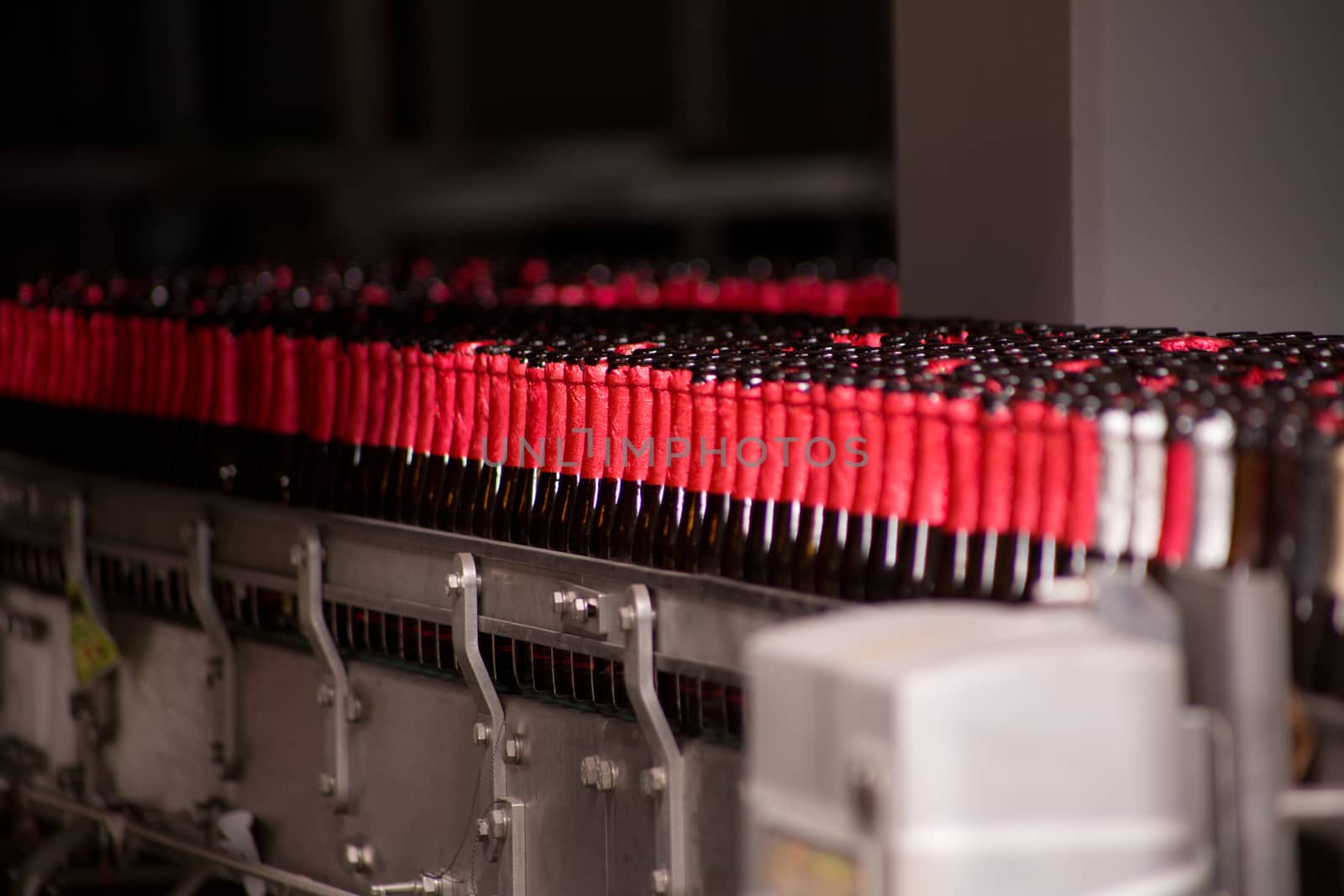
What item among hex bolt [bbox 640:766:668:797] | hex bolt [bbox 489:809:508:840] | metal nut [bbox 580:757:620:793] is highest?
hex bolt [bbox 640:766:668:797]

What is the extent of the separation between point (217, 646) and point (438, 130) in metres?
7.37

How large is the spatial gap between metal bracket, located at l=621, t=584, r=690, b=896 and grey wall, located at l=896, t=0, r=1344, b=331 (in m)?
1.74

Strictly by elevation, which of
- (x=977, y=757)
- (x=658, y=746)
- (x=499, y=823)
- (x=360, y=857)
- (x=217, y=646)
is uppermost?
(x=977, y=757)

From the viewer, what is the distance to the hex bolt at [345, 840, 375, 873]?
3719 mm

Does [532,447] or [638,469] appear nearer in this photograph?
[638,469]

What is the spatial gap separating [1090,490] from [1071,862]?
542 millimetres

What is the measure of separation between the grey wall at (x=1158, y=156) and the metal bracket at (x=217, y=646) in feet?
6.46

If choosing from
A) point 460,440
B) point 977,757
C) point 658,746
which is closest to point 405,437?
point 460,440

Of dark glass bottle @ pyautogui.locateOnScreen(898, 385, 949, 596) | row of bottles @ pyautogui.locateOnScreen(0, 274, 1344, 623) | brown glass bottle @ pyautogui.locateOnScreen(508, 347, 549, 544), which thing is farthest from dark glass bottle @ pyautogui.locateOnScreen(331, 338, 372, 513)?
dark glass bottle @ pyautogui.locateOnScreen(898, 385, 949, 596)

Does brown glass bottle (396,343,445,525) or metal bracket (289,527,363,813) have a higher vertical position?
brown glass bottle (396,343,445,525)

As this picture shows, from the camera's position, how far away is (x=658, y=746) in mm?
3006

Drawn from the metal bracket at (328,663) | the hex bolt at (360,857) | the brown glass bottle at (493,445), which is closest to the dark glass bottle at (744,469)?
the brown glass bottle at (493,445)

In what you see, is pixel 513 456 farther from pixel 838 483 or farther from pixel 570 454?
pixel 838 483

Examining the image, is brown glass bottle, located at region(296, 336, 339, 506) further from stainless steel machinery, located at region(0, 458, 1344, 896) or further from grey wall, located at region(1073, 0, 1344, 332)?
grey wall, located at region(1073, 0, 1344, 332)
